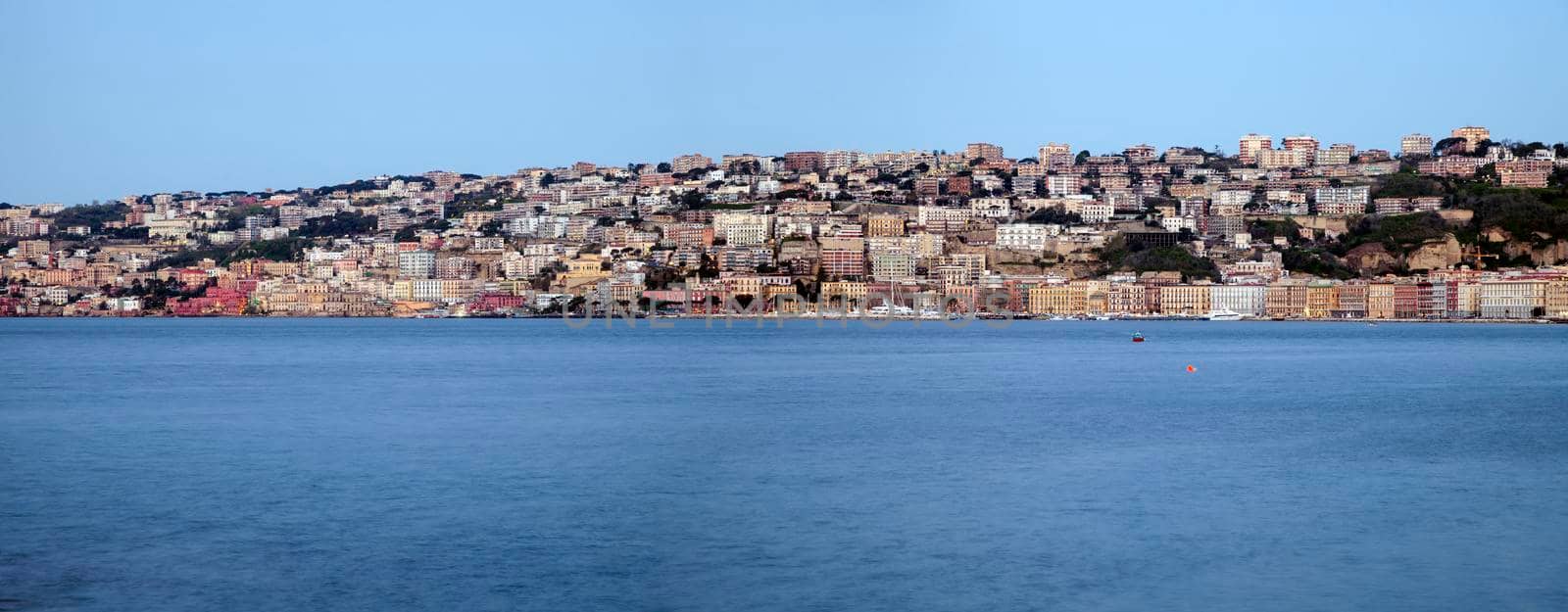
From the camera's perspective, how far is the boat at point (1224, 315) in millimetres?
71062

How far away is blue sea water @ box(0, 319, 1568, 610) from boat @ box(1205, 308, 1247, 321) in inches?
1792

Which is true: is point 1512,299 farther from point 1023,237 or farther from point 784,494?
point 784,494

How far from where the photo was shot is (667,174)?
11700cm

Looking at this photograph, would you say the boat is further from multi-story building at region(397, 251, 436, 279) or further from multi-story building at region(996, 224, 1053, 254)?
multi-story building at region(397, 251, 436, 279)

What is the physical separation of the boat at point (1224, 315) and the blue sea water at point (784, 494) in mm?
45507

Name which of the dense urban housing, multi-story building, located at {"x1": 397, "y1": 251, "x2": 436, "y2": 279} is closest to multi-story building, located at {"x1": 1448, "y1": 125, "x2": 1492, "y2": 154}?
the dense urban housing

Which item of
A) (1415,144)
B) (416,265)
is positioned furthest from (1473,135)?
(416,265)

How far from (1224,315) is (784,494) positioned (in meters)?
60.9

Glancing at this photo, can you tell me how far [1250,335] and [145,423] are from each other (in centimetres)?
3838

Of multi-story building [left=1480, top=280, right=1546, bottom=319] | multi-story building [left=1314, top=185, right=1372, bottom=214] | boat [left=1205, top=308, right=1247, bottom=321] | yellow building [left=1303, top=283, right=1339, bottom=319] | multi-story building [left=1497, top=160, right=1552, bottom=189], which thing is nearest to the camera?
multi-story building [left=1480, top=280, right=1546, bottom=319]

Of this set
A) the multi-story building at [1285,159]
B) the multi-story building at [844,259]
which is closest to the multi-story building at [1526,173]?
the multi-story building at [1285,159]

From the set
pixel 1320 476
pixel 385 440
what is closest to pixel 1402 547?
pixel 1320 476

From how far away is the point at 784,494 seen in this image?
42.0ft

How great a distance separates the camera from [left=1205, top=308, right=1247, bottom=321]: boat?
233 feet
